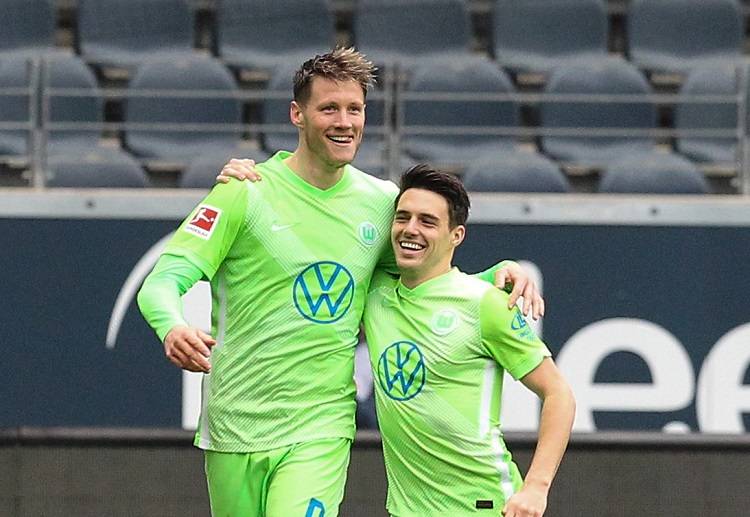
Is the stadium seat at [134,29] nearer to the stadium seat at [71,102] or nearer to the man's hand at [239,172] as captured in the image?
the stadium seat at [71,102]

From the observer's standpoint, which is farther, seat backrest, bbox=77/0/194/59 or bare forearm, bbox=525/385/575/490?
seat backrest, bbox=77/0/194/59

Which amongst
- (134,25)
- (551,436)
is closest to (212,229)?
(551,436)

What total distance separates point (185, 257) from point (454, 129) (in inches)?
172

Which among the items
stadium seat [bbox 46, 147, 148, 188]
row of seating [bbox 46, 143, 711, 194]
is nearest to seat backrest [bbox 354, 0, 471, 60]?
row of seating [bbox 46, 143, 711, 194]

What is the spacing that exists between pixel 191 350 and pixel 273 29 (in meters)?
5.92

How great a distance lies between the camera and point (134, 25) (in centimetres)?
938

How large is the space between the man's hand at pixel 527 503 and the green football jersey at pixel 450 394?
219 mm

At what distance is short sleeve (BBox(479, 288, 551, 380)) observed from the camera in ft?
13.2

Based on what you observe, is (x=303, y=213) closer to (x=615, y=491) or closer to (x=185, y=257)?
(x=185, y=257)

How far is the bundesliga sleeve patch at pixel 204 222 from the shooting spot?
417cm

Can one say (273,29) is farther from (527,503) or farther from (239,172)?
(527,503)

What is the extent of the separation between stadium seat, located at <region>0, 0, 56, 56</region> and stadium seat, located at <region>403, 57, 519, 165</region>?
221cm

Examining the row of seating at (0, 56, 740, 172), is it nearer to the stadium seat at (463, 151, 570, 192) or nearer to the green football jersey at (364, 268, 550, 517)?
the stadium seat at (463, 151, 570, 192)

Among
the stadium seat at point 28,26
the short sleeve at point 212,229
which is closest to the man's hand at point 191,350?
the short sleeve at point 212,229
